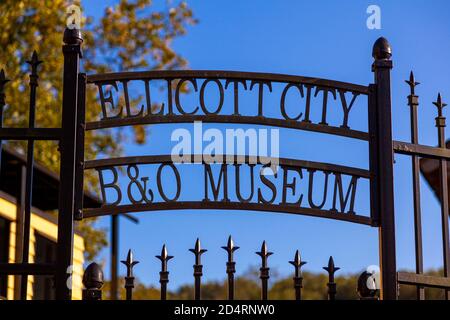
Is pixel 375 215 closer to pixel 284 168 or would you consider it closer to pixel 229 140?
pixel 284 168

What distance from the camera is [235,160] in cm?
657

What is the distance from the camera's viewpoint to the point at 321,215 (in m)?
6.56

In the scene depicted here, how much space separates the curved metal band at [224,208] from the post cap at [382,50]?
119 cm

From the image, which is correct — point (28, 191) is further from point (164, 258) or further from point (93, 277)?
point (164, 258)

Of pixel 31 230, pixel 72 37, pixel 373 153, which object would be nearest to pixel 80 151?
pixel 72 37

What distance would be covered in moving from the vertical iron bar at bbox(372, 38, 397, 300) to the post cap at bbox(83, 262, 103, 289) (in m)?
1.89

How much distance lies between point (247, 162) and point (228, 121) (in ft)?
Answer: 1.06

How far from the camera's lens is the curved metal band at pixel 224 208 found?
253 inches

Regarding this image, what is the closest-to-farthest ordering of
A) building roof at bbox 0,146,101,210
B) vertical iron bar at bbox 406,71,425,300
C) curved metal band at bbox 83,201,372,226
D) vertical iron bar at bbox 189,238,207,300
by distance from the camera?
vertical iron bar at bbox 189,238,207,300 → curved metal band at bbox 83,201,372,226 → vertical iron bar at bbox 406,71,425,300 → building roof at bbox 0,146,101,210

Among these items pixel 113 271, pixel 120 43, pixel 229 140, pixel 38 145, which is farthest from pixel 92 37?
pixel 229 140

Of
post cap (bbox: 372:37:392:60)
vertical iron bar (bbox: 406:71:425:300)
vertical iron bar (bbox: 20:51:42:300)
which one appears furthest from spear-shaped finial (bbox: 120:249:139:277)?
post cap (bbox: 372:37:392:60)

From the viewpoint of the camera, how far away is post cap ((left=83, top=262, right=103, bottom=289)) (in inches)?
235

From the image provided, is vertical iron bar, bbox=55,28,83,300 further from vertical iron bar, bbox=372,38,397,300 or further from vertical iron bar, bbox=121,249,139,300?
vertical iron bar, bbox=372,38,397,300
